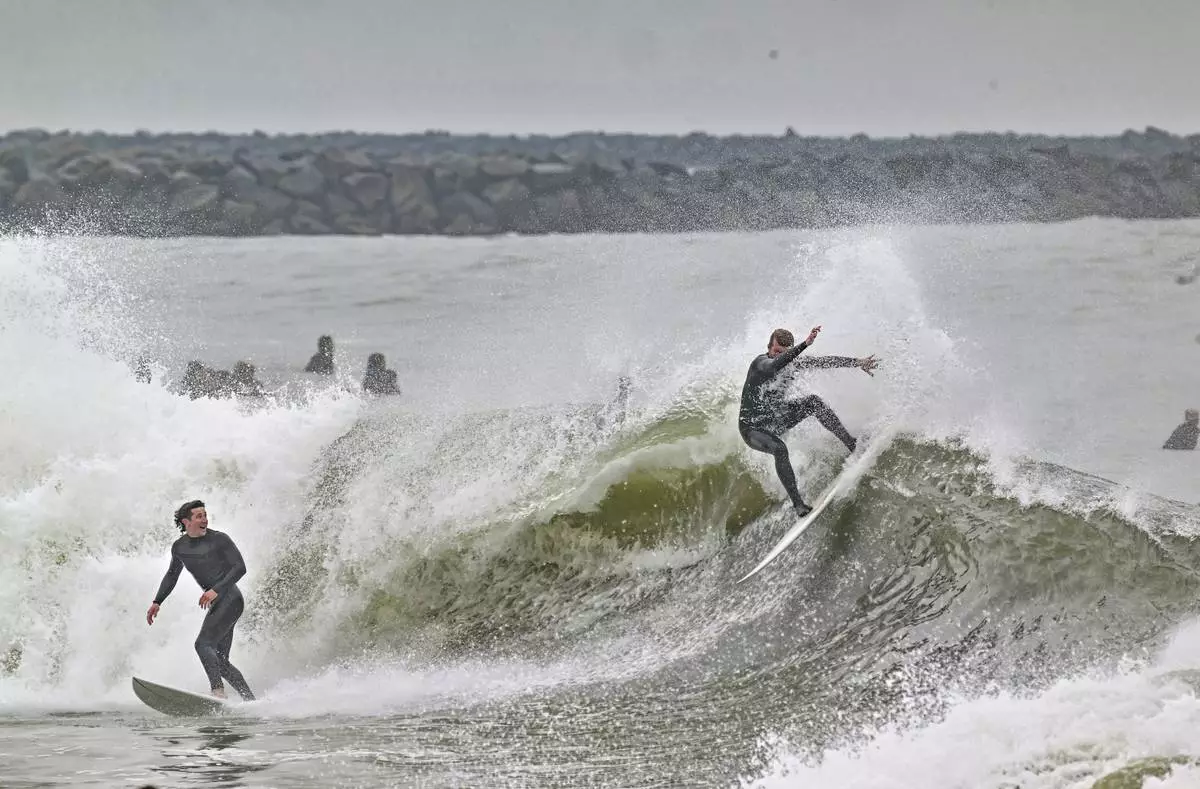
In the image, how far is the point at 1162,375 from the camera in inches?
1385

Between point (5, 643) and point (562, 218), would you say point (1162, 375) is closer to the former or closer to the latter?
point (5, 643)

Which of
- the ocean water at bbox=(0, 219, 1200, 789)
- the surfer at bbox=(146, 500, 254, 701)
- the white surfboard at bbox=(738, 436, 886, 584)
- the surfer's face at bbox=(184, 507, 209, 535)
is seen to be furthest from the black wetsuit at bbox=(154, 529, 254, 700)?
the white surfboard at bbox=(738, 436, 886, 584)

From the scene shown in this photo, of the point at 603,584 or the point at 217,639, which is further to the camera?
the point at 603,584

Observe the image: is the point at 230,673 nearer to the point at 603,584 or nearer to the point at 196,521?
the point at 196,521

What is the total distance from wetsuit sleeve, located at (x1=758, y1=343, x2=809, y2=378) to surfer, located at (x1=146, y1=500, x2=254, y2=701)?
431cm

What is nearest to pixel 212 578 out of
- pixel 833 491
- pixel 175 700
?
pixel 175 700

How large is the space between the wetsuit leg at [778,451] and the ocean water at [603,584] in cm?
40

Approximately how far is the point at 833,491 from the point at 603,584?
6.85 feet

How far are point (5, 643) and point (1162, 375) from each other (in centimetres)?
3061

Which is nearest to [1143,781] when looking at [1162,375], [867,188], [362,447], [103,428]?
[362,447]

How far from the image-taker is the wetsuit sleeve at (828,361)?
10.9m

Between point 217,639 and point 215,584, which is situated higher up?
point 215,584

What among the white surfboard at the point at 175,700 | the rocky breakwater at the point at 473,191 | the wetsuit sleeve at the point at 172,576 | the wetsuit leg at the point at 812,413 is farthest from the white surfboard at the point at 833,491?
the rocky breakwater at the point at 473,191

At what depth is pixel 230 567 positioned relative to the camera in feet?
33.4
